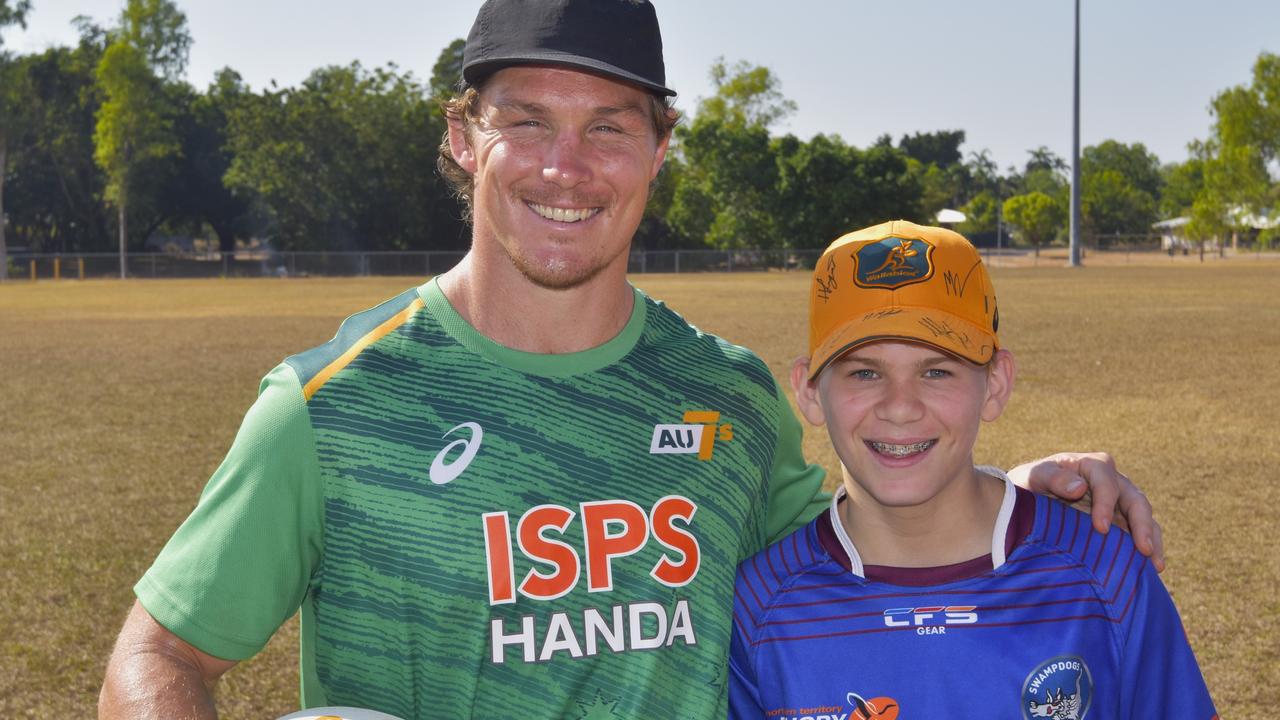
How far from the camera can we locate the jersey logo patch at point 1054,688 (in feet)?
7.32

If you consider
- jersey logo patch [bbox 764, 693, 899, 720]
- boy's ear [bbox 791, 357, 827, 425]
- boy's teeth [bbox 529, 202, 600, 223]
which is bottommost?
jersey logo patch [bbox 764, 693, 899, 720]

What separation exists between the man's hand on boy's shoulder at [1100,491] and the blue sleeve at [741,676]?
66cm

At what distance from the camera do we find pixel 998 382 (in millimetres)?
2633

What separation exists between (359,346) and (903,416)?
1.07 meters

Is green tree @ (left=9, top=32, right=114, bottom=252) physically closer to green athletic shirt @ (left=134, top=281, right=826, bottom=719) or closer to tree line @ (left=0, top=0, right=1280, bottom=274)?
tree line @ (left=0, top=0, right=1280, bottom=274)

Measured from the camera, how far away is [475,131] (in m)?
2.52

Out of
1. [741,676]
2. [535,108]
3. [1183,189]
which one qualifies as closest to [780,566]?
[741,676]

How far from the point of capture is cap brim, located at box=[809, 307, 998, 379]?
95.3 inches

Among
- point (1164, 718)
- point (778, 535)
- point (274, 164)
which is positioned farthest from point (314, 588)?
point (274, 164)

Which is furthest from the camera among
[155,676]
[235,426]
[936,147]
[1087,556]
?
[936,147]

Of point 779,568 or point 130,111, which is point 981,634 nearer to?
point 779,568

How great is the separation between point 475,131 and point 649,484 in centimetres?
83

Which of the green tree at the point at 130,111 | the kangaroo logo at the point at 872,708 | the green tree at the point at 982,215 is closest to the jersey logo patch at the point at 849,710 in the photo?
the kangaroo logo at the point at 872,708

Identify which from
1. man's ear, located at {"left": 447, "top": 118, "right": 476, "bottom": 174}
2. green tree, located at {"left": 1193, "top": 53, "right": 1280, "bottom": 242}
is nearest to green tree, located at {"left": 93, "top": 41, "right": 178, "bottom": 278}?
green tree, located at {"left": 1193, "top": 53, "right": 1280, "bottom": 242}
